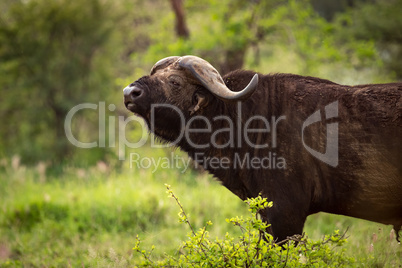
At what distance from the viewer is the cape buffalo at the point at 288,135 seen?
4.19m

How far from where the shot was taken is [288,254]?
3594mm

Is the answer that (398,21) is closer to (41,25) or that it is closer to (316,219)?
(316,219)

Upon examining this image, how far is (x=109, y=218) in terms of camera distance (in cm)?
793

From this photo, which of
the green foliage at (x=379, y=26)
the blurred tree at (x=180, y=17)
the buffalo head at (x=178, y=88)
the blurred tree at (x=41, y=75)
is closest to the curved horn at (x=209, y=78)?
the buffalo head at (x=178, y=88)

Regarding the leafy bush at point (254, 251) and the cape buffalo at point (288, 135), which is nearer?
the leafy bush at point (254, 251)

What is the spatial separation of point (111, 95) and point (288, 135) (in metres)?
11.6

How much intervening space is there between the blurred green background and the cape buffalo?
3.67ft

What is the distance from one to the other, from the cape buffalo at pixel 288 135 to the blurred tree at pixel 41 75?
9890 millimetres

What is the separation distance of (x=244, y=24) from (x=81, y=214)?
665cm

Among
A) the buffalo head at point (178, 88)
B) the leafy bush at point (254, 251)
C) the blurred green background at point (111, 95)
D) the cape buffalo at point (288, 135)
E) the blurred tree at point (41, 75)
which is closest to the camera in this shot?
the leafy bush at point (254, 251)

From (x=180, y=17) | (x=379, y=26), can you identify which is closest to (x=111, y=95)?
(x=180, y=17)

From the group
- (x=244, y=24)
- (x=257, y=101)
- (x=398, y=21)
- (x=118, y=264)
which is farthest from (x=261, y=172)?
(x=398, y=21)

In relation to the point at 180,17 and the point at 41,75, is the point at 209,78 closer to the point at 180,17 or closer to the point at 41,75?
the point at 180,17

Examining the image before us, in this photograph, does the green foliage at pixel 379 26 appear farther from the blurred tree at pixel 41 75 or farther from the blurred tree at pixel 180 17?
the blurred tree at pixel 41 75
